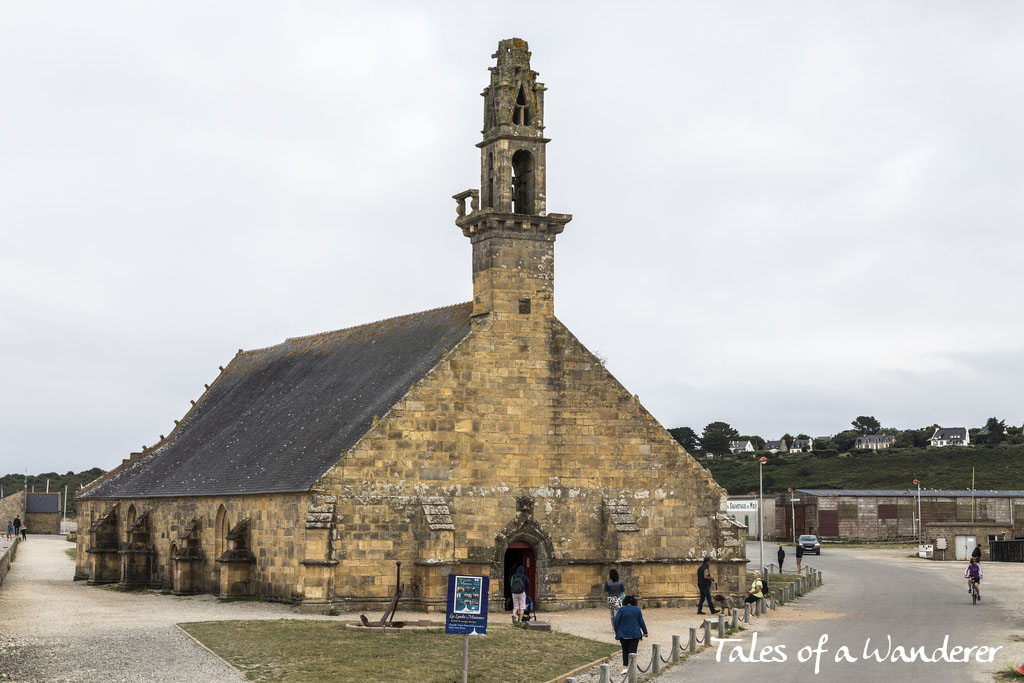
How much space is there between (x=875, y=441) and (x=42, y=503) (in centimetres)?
11624

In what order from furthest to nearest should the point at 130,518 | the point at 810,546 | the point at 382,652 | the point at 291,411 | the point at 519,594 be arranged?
the point at 810,546 < the point at 130,518 < the point at 291,411 < the point at 519,594 < the point at 382,652

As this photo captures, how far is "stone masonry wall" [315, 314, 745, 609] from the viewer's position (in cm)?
3662

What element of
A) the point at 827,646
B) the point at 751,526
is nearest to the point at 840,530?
the point at 751,526

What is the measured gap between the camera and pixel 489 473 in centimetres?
3825

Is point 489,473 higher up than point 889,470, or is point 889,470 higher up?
point 889,470

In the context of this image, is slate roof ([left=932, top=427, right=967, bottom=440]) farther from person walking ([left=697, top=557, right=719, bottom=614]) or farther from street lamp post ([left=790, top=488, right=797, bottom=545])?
person walking ([left=697, top=557, right=719, bottom=614])

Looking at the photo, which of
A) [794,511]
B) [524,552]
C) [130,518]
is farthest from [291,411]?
[794,511]

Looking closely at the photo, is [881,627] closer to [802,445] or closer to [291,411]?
[291,411]

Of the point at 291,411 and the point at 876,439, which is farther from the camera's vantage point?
the point at 876,439

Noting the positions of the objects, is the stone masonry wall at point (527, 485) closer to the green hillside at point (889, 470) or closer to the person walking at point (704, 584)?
the person walking at point (704, 584)

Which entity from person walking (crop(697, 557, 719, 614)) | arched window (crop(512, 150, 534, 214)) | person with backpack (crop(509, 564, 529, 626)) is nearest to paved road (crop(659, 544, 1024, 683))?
person walking (crop(697, 557, 719, 614))

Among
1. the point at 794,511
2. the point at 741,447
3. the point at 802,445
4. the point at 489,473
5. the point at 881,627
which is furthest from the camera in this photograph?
the point at 741,447

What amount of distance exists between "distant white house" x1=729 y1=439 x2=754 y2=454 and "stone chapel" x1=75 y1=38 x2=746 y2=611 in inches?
5399

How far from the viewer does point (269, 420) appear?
152 feet
